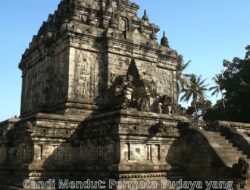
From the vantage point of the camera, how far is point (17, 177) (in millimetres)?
14391

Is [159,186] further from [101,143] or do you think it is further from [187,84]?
[187,84]

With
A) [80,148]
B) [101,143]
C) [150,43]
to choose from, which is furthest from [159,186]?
[150,43]

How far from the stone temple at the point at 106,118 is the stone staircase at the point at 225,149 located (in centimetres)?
5

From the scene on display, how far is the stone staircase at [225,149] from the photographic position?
1250 cm

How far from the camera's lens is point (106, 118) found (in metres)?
13.9

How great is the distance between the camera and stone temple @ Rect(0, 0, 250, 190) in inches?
510

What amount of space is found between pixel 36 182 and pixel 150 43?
1096 cm

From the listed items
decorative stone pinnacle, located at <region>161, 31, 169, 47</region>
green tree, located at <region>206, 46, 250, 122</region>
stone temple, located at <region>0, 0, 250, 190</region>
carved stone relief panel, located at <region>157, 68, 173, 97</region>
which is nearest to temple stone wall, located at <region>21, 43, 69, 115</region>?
stone temple, located at <region>0, 0, 250, 190</region>

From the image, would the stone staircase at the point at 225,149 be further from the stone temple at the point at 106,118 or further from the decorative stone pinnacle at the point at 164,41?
the decorative stone pinnacle at the point at 164,41

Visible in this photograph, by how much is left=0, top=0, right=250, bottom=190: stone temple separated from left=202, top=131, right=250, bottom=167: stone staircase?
54mm

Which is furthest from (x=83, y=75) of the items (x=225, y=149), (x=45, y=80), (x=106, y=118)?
(x=225, y=149)

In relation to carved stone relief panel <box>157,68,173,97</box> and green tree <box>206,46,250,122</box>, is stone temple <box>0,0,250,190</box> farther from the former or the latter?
green tree <box>206,46,250,122</box>

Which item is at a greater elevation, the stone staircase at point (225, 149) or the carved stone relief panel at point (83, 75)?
the carved stone relief panel at point (83, 75)

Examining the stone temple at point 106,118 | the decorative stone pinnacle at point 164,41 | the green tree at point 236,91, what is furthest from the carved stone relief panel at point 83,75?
the green tree at point 236,91
